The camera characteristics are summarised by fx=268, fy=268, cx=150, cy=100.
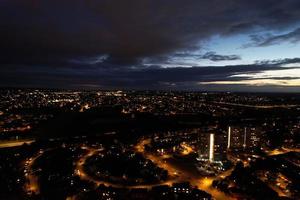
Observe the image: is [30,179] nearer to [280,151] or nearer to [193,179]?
[193,179]

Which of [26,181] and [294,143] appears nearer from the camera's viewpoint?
[26,181]

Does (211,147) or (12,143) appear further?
(12,143)

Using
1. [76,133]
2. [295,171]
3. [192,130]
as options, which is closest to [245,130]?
[192,130]

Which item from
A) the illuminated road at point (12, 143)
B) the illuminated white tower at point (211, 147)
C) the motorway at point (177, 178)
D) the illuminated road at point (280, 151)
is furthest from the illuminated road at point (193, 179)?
the illuminated road at point (12, 143)

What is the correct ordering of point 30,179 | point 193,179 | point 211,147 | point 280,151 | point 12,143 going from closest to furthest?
point 30,179 → point 193,179 → point 211,147 → point 280,151 → point 12,143

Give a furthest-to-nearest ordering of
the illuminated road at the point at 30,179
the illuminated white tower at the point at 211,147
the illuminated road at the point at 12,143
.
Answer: the illuminated road at the point at 12,143
the illuminated white tower at the point at 211,147
the illuminated road at the point at 30,179

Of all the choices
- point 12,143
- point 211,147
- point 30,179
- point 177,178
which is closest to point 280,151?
point 211,147

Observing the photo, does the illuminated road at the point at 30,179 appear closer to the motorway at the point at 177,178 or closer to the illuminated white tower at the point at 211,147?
the motorway at the point at 177,178

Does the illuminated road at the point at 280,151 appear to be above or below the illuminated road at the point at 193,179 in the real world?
below

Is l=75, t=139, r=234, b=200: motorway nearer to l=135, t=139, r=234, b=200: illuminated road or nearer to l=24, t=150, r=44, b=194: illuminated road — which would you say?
l=135, t=139, r=234, b=200: illuminated road

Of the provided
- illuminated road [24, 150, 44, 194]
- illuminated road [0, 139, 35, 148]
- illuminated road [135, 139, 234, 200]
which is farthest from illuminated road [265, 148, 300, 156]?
illuminated road [0, 139, 35, 148]

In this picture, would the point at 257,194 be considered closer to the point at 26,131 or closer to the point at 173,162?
the point at 173,162
